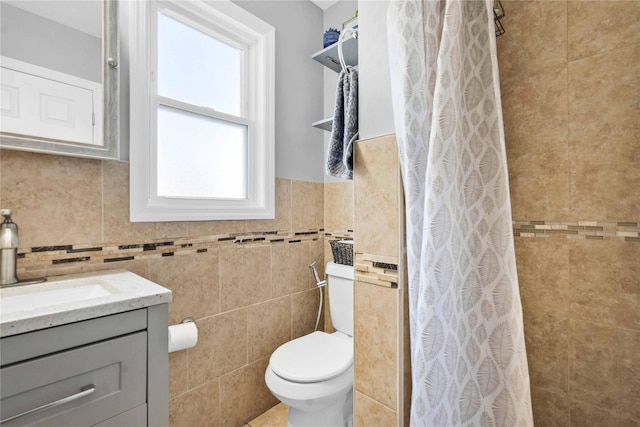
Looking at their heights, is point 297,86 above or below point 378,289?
above

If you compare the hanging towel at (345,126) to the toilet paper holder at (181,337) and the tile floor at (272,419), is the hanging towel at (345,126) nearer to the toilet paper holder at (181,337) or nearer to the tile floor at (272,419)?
the toilet paper holder at (181,337)

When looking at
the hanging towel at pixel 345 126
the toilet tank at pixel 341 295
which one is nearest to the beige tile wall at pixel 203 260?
the toilet tank at pixel 341 295

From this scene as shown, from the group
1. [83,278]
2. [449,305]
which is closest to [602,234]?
[449,305]

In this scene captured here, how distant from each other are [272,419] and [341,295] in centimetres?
79

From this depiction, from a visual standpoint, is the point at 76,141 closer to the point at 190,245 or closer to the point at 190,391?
the point at 190,245

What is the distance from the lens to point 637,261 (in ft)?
2.77

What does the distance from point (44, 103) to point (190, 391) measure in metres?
1.33

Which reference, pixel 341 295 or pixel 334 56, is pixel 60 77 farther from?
pixel 341 295

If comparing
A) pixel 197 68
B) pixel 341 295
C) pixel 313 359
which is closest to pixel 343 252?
Answer: pixel 341 295

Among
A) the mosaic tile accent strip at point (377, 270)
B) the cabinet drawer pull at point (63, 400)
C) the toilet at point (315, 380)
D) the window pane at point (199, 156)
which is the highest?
the window pane at point (199, 156)

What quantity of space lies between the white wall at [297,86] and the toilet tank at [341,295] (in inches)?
25.9

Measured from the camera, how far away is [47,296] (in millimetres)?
893

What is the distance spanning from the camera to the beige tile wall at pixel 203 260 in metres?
1.00

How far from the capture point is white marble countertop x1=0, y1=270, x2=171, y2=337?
2.08ft
